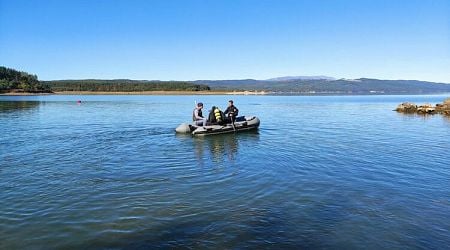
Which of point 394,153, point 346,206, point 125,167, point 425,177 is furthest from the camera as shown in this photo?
point 394,153

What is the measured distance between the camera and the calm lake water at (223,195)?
285 inches

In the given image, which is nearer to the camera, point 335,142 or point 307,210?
point 307,210

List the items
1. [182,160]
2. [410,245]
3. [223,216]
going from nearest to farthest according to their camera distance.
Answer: [410,245]
[223,216]
[182,160]

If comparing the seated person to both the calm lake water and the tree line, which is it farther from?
the tree line

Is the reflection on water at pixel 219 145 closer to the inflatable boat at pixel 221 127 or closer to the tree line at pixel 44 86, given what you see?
the inflatable boat at pixel 221 127

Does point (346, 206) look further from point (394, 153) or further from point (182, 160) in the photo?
point (394, 153)

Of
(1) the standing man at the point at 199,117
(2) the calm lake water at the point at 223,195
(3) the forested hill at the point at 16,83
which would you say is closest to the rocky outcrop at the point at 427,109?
(2) the calm lake water at the point at 223,195

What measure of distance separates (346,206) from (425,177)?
457cm

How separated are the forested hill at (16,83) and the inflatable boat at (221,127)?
128 m

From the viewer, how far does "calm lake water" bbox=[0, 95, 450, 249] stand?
7.24 metres

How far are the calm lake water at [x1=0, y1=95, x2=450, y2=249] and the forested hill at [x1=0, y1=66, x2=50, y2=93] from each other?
130 meters

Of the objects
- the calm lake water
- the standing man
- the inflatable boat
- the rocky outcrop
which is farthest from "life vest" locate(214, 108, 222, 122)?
the rocky outcrop

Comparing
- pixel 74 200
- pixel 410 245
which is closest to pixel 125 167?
pixel 74 200

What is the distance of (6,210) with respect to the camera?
8.74 metres
